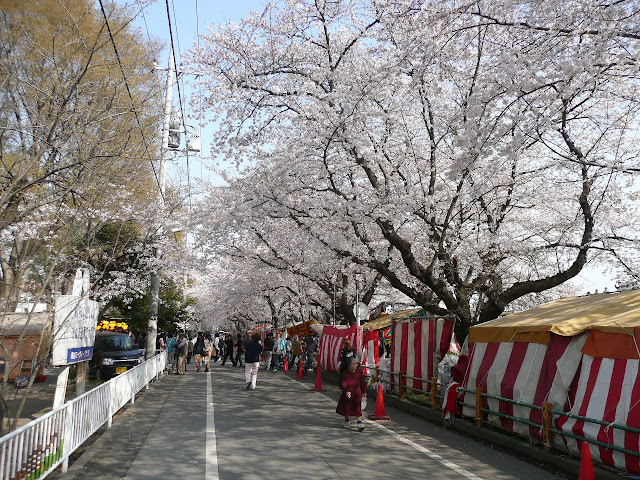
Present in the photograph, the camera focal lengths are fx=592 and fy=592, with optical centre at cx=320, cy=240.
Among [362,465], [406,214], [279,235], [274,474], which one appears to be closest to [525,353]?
[362,465]

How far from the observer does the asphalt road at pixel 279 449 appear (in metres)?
7.92

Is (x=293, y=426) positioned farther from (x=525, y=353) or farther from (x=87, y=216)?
(x=87, y=216)

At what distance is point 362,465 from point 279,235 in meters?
19.4

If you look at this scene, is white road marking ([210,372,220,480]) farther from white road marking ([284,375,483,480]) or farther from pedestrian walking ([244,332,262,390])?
pedestrian walking ([244,332,262,390])

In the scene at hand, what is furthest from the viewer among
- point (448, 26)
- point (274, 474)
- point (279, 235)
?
point (279, 235)

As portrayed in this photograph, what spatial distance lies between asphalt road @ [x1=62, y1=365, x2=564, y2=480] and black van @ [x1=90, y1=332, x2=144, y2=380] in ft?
21.3

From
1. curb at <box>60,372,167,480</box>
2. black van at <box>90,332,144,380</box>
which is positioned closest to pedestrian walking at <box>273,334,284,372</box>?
black van at <box>90,332,144,380</box>

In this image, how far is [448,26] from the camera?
33.3 ft

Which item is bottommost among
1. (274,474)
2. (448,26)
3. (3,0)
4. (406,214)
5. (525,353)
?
(274,474)

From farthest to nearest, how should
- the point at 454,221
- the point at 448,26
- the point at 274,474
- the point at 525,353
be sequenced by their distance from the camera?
the point at 454,221 → the point at 525,353 → the point at 448,26 → the point at 274,474

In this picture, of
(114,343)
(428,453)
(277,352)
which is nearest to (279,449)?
(428,453)

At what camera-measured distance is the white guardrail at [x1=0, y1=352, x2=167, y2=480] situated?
17.7ft

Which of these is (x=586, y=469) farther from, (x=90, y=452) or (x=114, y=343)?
(x=114, y=343)

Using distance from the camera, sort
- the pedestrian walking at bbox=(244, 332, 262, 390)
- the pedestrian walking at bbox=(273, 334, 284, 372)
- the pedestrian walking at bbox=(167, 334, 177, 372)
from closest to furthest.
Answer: the pedestrian walking at bbox=(244, 332, 262, 390) → the pedestrian walking at bbox=(167, 334, 177, 372) → the pedestrian walking at bbox=(273, 334, 284, 372)
